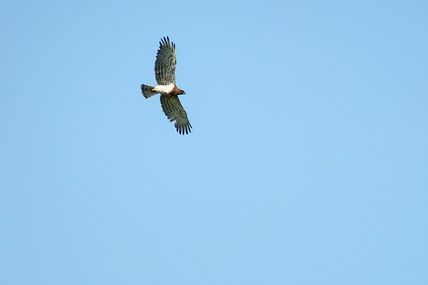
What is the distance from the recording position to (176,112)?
3638cm

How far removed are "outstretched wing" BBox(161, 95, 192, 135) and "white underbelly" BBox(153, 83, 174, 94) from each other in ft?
1.92

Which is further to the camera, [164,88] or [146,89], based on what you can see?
[164,88]

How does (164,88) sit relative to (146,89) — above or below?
above

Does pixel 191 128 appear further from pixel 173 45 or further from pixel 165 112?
pixel 173 45

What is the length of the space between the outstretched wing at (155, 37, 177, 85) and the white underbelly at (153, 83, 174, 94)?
0.13 m

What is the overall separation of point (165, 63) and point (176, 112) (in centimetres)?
240

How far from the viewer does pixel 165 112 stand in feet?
119

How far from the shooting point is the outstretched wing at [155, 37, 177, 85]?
34.7 metres

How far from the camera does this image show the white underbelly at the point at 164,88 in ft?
114

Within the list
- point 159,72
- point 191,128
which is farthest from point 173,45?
point 191,128

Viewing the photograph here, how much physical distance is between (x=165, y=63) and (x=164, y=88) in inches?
37.3

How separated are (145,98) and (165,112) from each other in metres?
1.72

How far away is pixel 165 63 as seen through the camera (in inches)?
1372

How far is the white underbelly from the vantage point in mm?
34750
